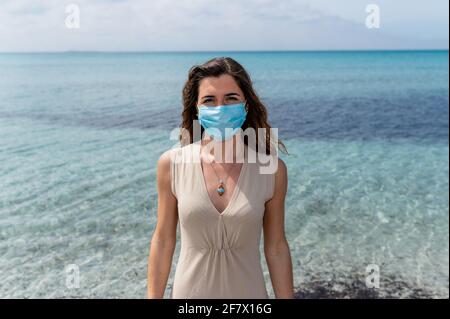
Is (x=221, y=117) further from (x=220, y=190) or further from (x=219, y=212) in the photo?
(x=219, y=212)

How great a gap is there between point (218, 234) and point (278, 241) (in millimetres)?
328

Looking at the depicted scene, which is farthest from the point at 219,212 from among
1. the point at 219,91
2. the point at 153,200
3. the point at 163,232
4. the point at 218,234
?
the point at 153,200

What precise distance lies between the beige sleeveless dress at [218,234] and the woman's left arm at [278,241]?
1.9 inches

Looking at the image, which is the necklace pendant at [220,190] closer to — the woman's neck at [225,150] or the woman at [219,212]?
the woman at [219,212]

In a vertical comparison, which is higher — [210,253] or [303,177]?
[210,253]

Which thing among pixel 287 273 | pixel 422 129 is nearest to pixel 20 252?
pixel 287 273

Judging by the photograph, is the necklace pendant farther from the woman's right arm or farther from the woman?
the woman's right arm

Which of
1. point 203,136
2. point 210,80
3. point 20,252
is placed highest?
point 210,80

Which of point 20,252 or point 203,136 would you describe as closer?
point 203,136

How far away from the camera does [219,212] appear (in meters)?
2.52

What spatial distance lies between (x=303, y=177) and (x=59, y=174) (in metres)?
6.60
